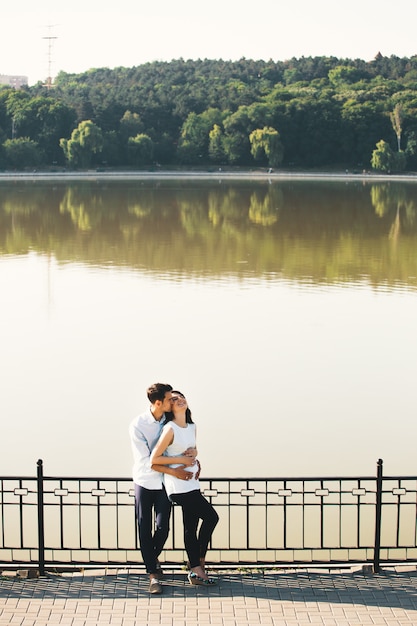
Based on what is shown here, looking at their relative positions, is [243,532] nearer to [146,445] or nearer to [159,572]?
[159,572]

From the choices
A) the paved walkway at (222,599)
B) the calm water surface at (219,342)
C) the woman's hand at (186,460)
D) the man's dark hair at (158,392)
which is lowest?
the calm water surface at (219,342)

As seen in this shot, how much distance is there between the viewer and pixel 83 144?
7838cm

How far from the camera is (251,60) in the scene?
128 meters

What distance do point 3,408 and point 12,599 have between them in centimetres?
600

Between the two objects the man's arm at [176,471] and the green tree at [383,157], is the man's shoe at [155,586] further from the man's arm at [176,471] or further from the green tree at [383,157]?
the green tree at [383,157]

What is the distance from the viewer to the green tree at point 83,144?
7838 cm

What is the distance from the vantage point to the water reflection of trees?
2492 centimetres

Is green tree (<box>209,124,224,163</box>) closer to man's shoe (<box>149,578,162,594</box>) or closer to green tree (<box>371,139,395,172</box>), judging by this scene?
green tree (<box>371,139,395,172</box>)

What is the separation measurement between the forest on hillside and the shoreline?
63.5 inches

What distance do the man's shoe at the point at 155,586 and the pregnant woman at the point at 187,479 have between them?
7.9 inches

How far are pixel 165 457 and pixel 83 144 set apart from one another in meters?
75.0

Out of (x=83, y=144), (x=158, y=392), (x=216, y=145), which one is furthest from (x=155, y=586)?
(x=216, y=145)

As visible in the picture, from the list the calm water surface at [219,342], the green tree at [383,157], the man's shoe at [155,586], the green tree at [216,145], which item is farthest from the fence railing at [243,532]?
the green tree at [216,145]

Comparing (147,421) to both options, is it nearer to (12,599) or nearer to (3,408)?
(12,599)
